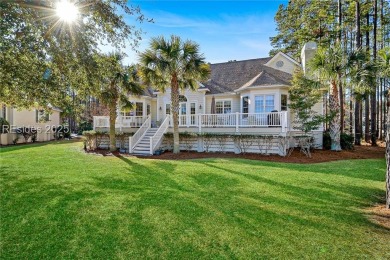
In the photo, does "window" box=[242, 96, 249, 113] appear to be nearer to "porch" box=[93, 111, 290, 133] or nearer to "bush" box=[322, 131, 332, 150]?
"porch" box=[93, 111, 290, 133]

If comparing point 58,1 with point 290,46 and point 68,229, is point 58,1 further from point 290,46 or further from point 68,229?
point 290,46

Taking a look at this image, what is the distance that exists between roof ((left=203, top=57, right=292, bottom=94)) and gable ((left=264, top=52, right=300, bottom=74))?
36cm

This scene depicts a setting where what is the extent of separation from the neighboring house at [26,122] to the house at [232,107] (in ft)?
29.4

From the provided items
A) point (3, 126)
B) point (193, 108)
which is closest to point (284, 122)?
point (193, 108)

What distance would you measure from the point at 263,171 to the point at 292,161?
3.59 meters

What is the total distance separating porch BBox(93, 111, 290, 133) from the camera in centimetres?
1368

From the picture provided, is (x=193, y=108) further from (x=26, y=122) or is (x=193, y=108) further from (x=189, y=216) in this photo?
(x=26, y=122)

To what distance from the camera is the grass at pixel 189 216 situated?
12.2ft

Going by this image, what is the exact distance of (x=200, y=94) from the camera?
18.9 metres

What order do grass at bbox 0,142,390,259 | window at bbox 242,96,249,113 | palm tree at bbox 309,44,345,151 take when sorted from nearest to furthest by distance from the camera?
grass at bbox 0,142,390,259
palm tree at bbox 309,44,345,151
window at bbox 242,96,249,113

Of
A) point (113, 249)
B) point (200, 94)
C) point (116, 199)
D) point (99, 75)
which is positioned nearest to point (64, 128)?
point (200, 94)

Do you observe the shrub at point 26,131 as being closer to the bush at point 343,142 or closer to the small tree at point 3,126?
the small tree at point 3,126

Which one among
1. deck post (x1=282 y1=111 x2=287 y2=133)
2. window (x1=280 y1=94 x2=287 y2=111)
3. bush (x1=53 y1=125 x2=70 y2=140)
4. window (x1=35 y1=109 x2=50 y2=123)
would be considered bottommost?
bush (x1=53 y1=125 x2=70 y2=140)

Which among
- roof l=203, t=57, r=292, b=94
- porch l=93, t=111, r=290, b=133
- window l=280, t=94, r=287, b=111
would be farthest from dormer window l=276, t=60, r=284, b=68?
porch l=93, t=111, r=290, b=133
